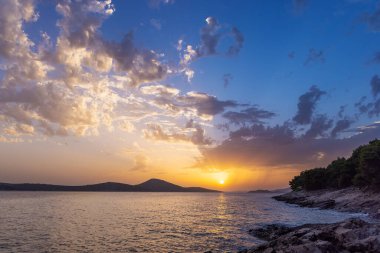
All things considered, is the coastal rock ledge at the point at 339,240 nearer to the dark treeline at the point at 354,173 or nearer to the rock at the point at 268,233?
the rock at the point at 268,233

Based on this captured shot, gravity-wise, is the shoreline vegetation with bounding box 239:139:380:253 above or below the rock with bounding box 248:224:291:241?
above

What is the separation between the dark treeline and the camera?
4023 inches

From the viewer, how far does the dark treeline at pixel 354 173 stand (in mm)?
102188

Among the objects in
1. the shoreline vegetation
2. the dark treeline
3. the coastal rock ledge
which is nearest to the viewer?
the coastal rock ledge

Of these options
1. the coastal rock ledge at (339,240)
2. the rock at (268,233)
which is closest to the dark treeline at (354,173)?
the rock at (268,233)

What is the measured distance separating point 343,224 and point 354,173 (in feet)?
419

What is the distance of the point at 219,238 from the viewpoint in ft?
159

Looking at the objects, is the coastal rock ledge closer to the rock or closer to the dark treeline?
the rock

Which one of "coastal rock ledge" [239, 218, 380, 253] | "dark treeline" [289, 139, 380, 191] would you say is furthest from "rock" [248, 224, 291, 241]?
"dark treeline" [289, 139, 380, 191]

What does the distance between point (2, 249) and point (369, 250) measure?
3976 cm

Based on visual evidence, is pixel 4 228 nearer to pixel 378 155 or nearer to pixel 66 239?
pixel 66 239

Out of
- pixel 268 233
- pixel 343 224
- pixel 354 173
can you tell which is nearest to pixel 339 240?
pixel 343 224

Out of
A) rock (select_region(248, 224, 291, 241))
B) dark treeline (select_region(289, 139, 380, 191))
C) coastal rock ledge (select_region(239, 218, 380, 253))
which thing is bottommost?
rock (select_region(248, 224, 291, 241))

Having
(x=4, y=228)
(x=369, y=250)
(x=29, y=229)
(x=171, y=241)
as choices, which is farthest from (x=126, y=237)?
(x=369, y=250)
